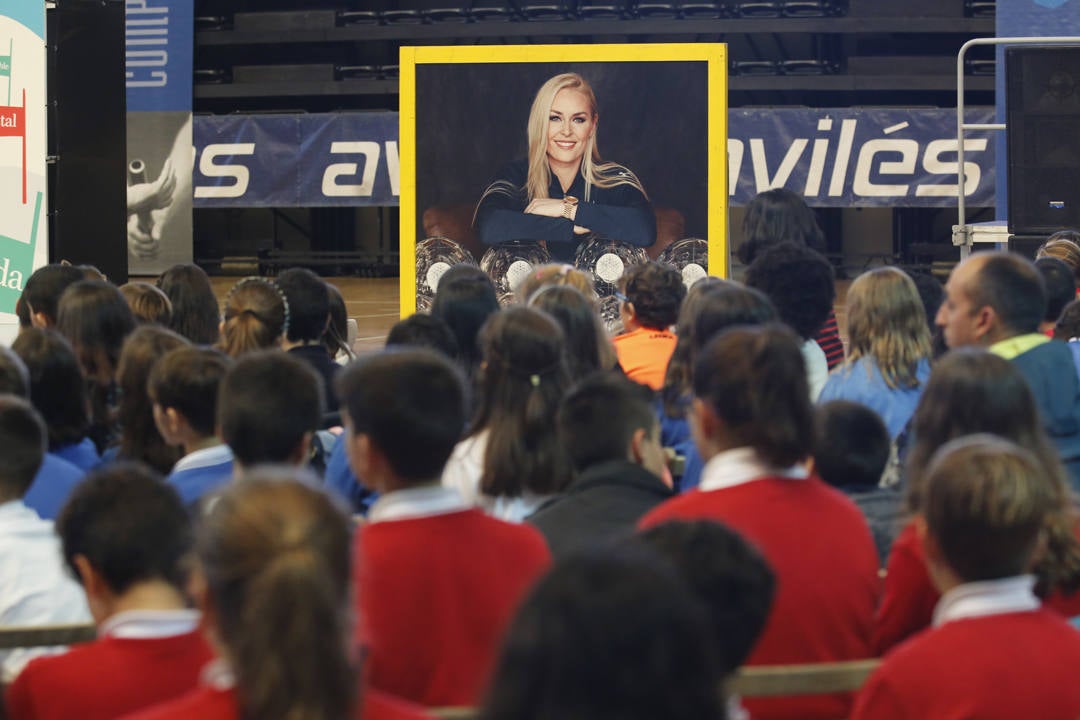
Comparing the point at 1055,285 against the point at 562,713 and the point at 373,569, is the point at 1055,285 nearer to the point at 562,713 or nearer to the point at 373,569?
the point at 373,569

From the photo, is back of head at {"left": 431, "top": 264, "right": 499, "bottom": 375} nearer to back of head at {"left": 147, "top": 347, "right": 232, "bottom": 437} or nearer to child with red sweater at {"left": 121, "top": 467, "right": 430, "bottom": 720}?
back of head at {"left": 147, "top": 347, "right": 232, "bottom": 437}

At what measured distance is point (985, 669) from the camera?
1.68 meters

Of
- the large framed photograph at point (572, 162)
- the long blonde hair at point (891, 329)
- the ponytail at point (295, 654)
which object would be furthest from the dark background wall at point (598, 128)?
the ponytail at point (295, 654)

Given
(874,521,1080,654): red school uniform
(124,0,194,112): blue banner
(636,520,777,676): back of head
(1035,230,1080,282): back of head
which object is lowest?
(874,521,1080,654): red school uniform

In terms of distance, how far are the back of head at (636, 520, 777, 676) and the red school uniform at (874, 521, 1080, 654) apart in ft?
2.11

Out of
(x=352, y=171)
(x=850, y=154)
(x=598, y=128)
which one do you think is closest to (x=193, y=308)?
(x=598, y=128)

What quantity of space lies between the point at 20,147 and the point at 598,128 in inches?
109

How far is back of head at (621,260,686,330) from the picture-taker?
419 centimetres

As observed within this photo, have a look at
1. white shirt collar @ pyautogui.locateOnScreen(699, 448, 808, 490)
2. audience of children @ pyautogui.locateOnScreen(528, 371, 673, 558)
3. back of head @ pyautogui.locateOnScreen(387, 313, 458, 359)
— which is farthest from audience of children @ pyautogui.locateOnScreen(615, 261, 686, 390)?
white shirt collar @ pyautogui.locateOnScreen(699, 448, 808, 490)

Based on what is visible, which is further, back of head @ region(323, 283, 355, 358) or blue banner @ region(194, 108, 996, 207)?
blue banner @ region(194, 108, 996, 207)

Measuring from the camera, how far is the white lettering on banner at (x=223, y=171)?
1495cm

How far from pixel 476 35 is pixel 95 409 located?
12164mm

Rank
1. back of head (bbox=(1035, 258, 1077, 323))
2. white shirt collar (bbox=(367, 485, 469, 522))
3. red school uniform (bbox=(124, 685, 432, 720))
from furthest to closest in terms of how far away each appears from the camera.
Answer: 1. back of head (bbox=(1035, 258, 1077, 323))
2. white shirt collar (bbox=(367, 485, 469, 522))
3. red school uniform (bbox=(124, 685, 432, 720))

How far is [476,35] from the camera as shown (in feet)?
50.2
